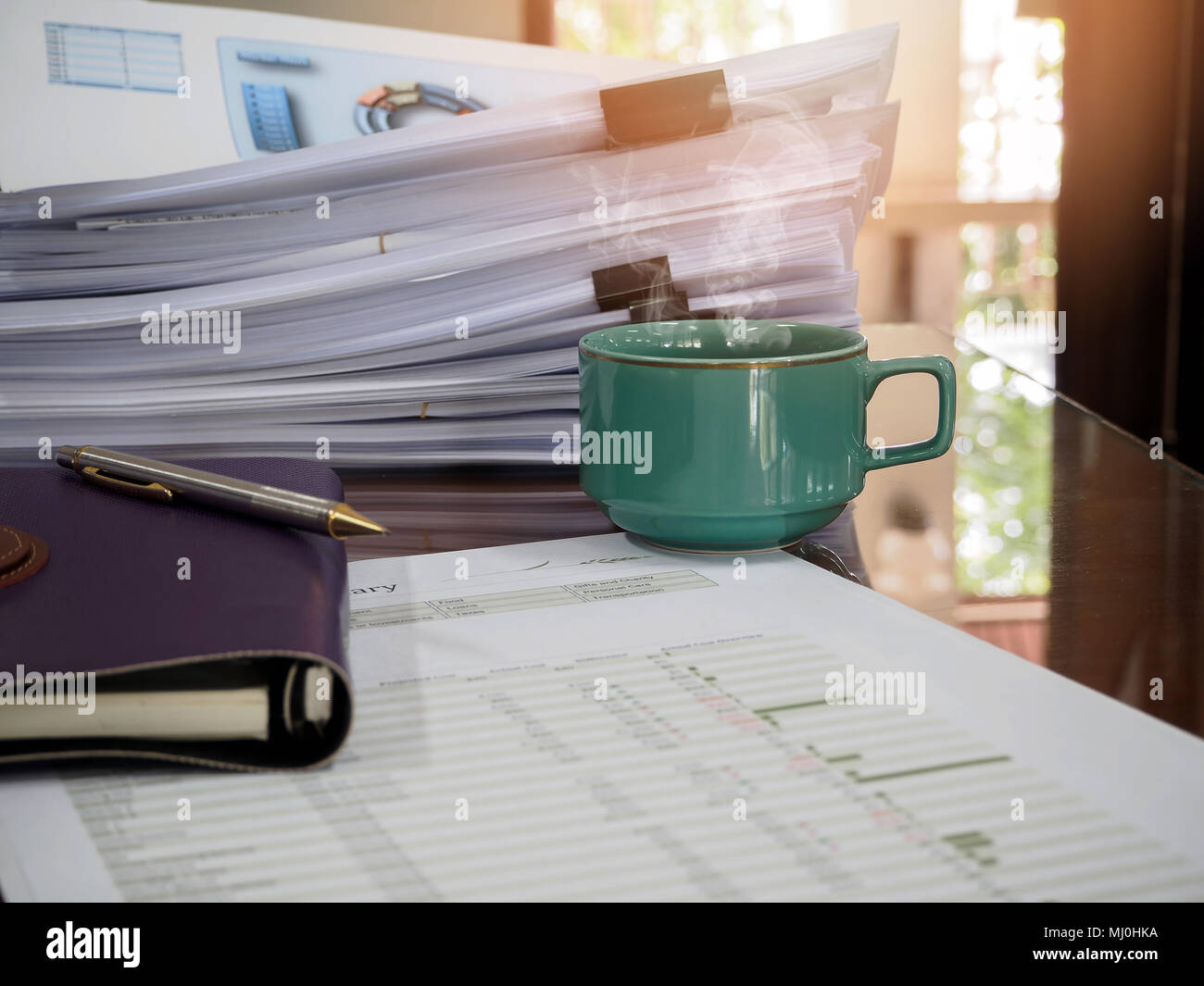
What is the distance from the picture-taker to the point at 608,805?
0.33 meters

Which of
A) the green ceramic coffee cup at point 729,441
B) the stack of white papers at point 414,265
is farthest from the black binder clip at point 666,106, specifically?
the green ceramic coffee cup at point 729,441

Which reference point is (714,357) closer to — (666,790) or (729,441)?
(729,441)

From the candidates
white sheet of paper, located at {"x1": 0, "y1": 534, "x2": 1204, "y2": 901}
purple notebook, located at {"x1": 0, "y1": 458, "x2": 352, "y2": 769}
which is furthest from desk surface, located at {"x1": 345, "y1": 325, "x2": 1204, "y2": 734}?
purple notebook, located at {"x1": 0, "y1": 458, "x2": 352, "y2": 769}

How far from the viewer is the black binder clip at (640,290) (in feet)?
2.10

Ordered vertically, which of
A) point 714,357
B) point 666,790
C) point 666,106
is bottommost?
point 666,790

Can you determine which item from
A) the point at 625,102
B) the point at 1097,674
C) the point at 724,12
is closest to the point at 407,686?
the point at 1097,674

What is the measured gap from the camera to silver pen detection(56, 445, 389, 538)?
438mm

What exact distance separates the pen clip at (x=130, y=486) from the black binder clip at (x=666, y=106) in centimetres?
31

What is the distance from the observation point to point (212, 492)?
1.54 feet

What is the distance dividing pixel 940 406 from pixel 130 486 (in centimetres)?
39

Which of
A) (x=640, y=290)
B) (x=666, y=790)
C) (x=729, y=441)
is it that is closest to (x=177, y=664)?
(x=666, y=790)

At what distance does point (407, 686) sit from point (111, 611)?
4.0 inches

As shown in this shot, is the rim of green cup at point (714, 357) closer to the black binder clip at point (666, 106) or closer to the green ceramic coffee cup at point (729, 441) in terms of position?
the green ceramic coffee cup at point (729, 441)
